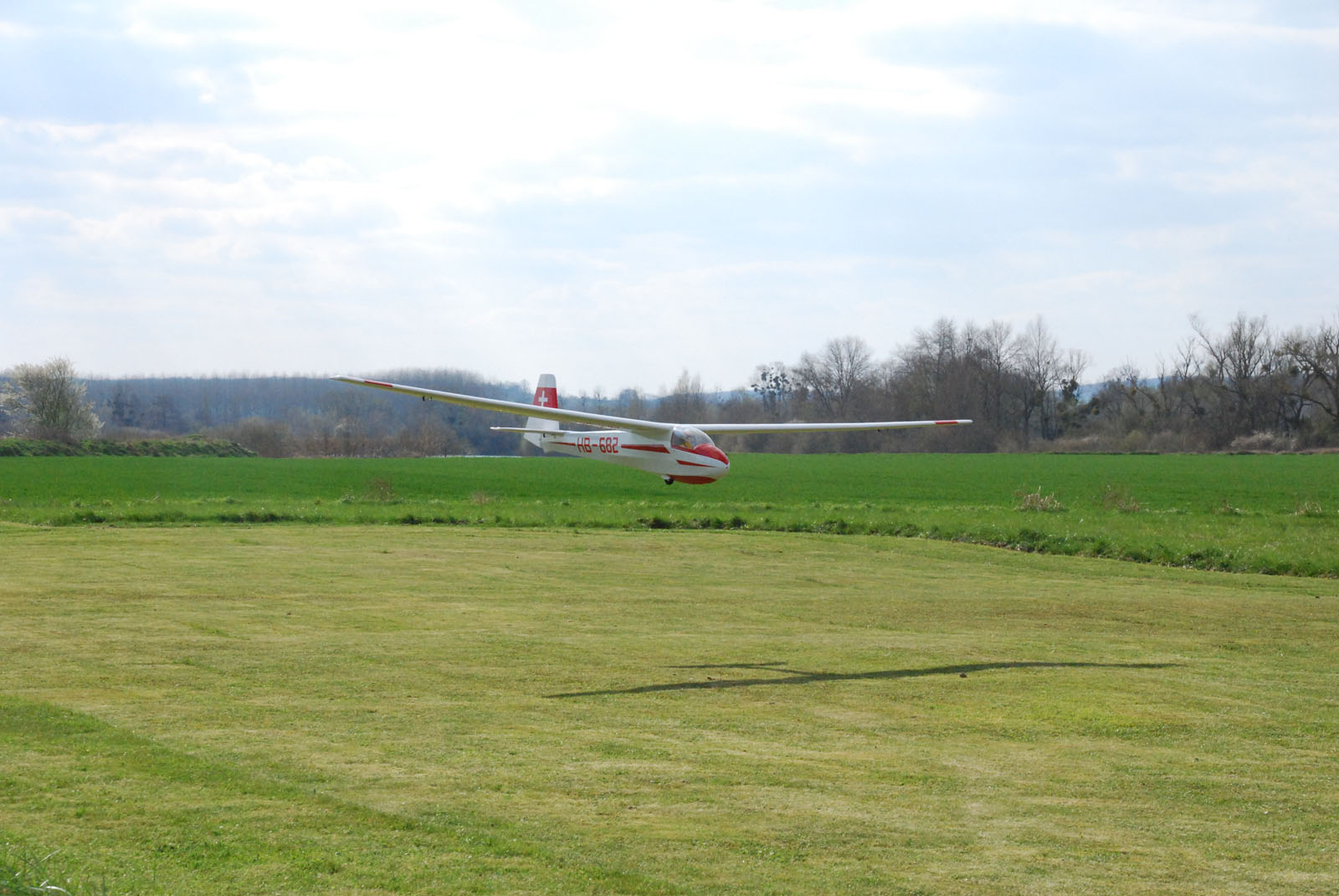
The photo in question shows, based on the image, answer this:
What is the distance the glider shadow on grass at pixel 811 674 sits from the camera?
959 centimetres

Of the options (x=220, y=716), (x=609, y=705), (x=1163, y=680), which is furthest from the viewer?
(x=1163, y=680)

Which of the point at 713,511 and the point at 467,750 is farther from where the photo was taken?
the point at 713,511

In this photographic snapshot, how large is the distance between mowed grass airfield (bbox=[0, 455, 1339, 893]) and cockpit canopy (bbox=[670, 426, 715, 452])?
3.33m

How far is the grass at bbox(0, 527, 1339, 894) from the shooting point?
5.40m

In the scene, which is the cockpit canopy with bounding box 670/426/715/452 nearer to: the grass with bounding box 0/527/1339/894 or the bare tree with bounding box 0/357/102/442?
the grass with bounding box 0/527/1339/894

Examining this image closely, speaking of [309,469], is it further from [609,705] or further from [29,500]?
[609,705]

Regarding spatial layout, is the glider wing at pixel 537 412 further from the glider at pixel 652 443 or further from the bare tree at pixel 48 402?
the bare tree at pixel 48 402

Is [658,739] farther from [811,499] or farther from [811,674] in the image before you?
[811,499]

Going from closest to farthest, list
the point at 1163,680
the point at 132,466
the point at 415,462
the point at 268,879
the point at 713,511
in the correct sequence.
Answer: the point at 268,879 → the point at 1163,680 → the point at 713,511 → the point at 132,466 → the point at 415,462

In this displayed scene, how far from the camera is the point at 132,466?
62.3 metres

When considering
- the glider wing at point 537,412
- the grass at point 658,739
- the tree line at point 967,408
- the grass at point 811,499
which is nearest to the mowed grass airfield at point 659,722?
the grass at point 658,739

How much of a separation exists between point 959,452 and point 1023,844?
95.4 metres

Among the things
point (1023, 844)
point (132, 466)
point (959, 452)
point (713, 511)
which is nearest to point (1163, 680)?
point (1023, 844)

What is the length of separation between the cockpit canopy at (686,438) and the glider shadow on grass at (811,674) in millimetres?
13210
